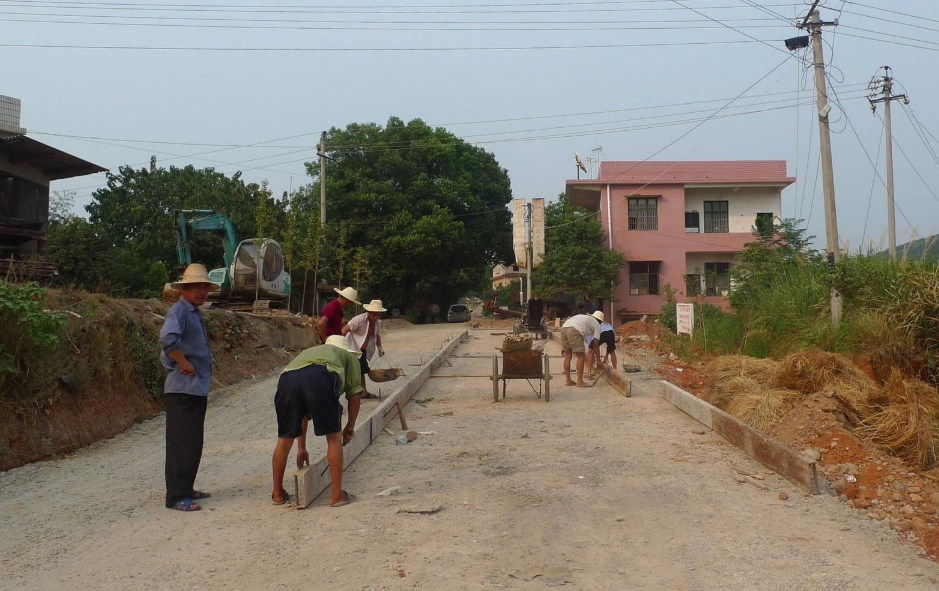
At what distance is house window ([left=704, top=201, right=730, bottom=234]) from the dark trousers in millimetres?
37183

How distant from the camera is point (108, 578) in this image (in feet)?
14.8

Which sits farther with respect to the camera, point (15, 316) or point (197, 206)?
point (197, 206)

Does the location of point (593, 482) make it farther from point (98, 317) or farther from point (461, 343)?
point (461, 343)

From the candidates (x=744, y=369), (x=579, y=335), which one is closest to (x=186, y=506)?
(x=744, y=369)

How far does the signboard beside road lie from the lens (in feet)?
56.9

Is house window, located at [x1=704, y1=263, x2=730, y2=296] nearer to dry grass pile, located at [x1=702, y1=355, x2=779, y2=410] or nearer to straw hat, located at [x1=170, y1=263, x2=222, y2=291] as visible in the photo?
dry grass pile, located at [x1=702, y1=355, x2=779, y2=410]

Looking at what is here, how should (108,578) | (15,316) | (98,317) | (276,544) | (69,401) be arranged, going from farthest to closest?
1. (98,317)
2. (69,401)
3. (15,316)
4. (276,544)
5. (108,578)

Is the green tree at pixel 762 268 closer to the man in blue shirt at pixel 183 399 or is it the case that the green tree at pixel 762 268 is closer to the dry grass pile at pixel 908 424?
the dry grass pile at pixel 908 424

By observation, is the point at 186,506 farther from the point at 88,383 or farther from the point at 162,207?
the point at 162,207

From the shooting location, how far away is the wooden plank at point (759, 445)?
6.35 metres

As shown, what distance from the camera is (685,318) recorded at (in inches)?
703

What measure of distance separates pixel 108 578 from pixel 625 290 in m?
36.8

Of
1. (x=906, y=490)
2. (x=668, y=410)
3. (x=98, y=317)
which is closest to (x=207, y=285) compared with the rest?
(x=98, y=317)

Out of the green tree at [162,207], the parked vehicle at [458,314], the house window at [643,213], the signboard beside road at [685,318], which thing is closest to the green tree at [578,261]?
the house window at [643,213]
